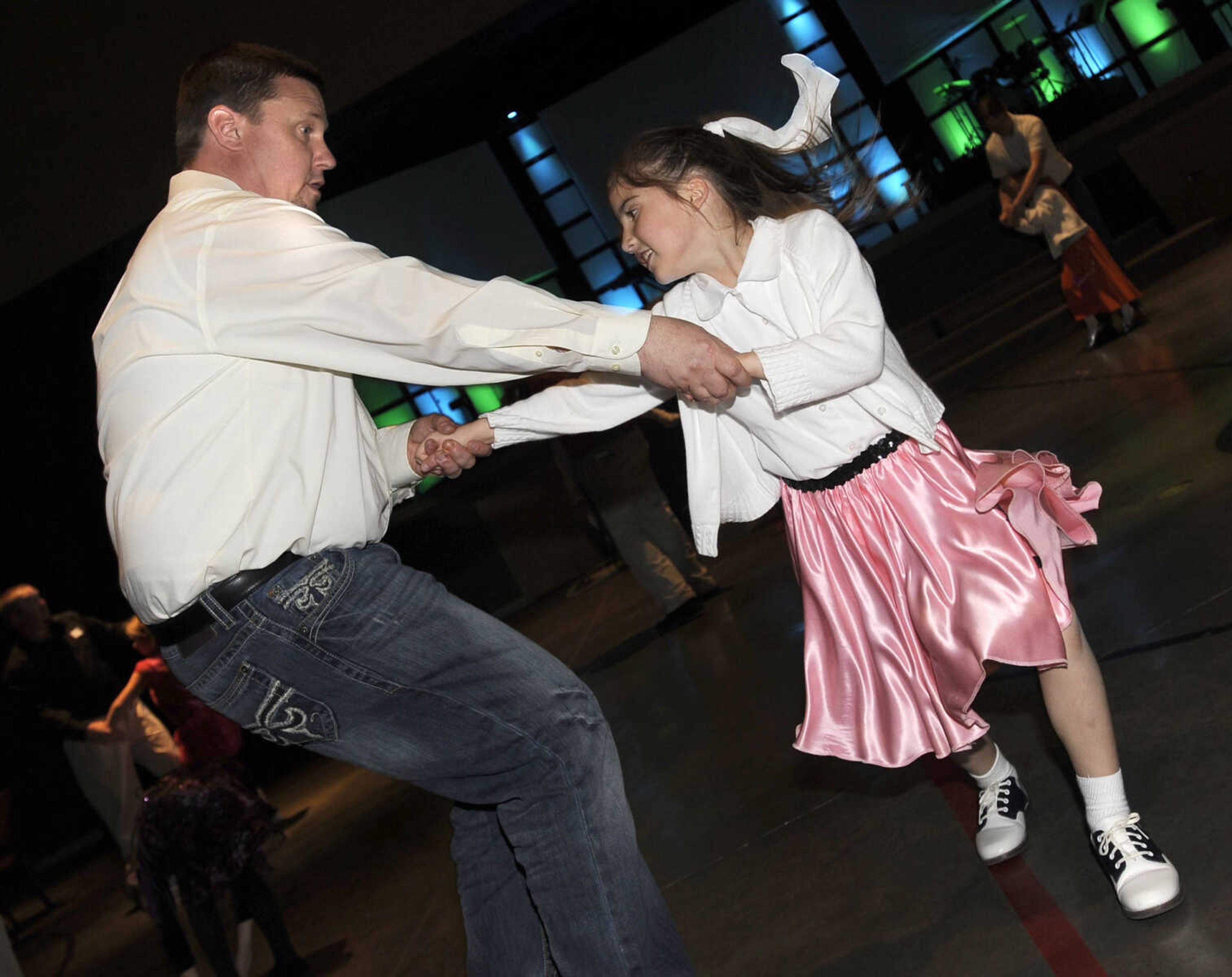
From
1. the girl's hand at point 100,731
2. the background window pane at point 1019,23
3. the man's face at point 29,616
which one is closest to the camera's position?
the girl's hand at point 100,731

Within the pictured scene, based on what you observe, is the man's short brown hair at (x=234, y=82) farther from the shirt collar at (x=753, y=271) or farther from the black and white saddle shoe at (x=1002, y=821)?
the black and white saddle shoe at (x=1002, y=821)

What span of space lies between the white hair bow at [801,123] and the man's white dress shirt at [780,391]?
0.26 m

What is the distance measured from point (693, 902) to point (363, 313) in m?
1.65

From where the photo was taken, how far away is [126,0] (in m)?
6.41

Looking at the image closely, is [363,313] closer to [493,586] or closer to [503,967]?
[503,967]

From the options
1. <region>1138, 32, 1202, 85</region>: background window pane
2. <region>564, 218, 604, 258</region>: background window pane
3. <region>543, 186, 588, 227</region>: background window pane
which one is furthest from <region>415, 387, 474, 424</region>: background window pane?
<region>1138, 32, 1202, 85</region>: background window pane

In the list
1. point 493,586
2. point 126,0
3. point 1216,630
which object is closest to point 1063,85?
A: point 493,586

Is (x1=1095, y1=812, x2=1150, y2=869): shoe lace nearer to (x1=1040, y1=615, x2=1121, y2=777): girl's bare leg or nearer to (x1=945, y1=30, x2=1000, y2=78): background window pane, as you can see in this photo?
(x1=1040, y1=615, x2=1121, y2=777): girl's bare leg

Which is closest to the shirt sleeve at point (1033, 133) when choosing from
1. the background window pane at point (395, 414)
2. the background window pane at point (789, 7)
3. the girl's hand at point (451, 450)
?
the girl's hand at point (451, 450)

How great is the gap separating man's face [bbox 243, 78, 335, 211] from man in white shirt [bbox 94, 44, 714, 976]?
0.16m

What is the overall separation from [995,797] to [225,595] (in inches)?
59.4

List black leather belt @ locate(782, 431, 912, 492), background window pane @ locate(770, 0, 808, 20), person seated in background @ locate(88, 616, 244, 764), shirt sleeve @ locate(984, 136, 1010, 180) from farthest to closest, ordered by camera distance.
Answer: background window pane @ locate(770, 0, 808, 20), shirt sleeve @ locate(984, 136, 1010, 180), person seated in background @ locate(88, 616, 244, 764), black leather belt @ locate(782, 431, 912, 492)

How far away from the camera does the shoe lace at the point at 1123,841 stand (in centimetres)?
178

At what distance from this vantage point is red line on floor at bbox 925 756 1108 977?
170 cm
